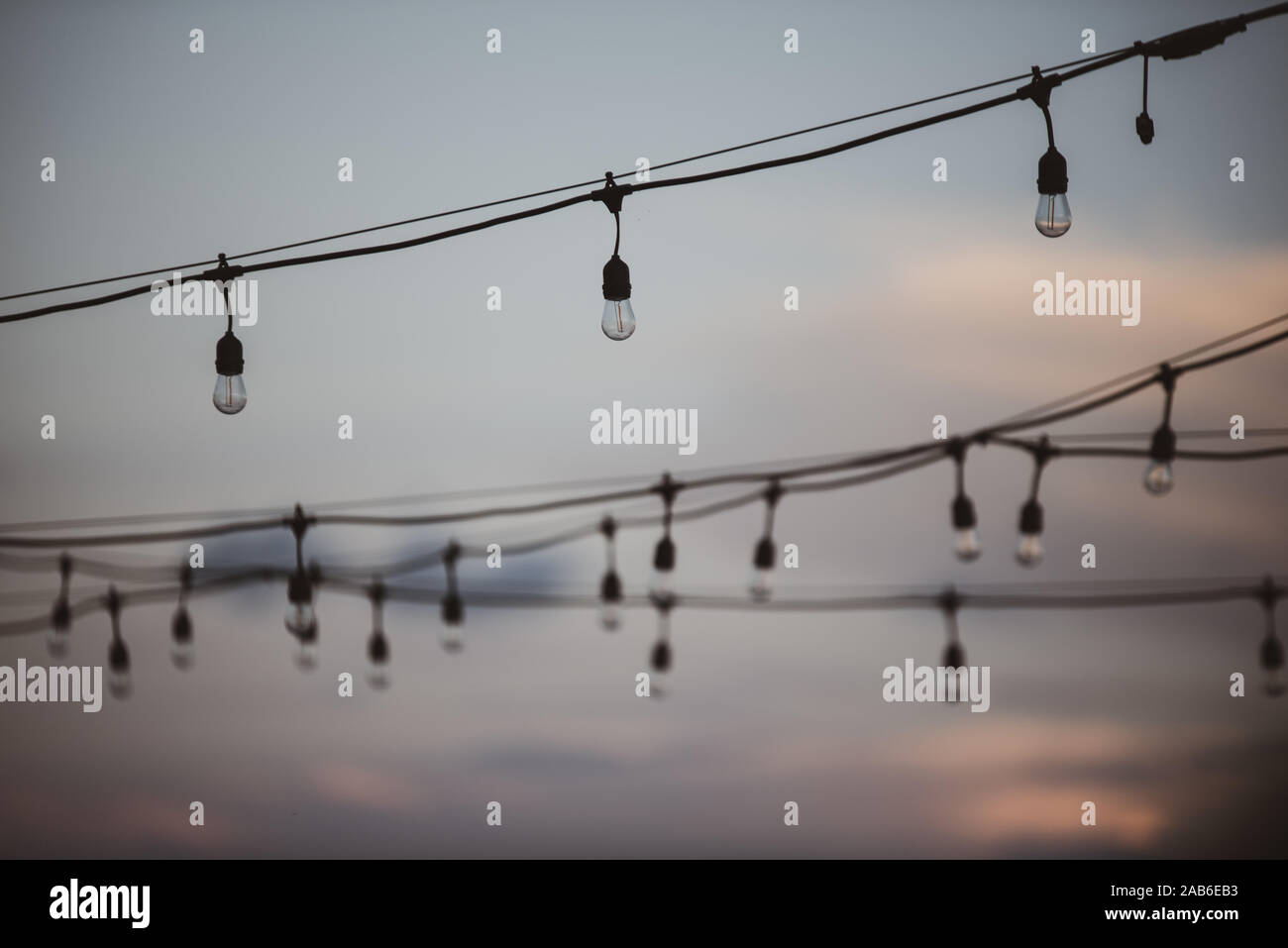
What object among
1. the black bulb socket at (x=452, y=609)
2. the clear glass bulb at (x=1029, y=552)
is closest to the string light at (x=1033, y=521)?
the clear glass bulb at (x=1029, y=552)

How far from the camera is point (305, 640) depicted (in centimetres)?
A: 743

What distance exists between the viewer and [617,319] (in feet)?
19.8

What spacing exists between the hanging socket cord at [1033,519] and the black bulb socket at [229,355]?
403 centimetres

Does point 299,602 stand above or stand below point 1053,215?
below

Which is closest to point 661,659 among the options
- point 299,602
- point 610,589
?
point 610,589

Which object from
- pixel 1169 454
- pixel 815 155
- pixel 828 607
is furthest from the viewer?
pixel 828 607

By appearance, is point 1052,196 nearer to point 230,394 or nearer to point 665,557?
point 665,557

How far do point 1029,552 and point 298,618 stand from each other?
A: 3.95 meters

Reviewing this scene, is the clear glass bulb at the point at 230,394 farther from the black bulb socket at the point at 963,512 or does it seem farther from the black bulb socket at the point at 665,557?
the black bulb socket at the point at 963,512

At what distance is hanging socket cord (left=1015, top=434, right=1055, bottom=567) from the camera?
6.27 m

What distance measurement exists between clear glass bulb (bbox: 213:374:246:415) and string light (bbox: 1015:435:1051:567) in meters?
3.99
